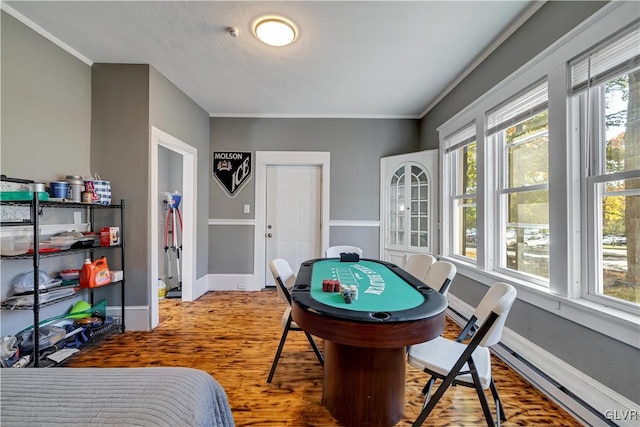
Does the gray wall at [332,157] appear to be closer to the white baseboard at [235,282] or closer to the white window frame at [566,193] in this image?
the white baseboard at [235,282]

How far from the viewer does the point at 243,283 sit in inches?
158

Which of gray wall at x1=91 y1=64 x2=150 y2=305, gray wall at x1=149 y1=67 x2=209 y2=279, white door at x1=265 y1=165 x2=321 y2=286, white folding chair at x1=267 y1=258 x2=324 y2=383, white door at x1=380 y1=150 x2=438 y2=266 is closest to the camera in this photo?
white folding chair at x1=267 y1=258 x2=324 y2=383

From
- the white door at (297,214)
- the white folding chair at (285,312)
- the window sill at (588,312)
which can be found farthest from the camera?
the white door at (297,214)

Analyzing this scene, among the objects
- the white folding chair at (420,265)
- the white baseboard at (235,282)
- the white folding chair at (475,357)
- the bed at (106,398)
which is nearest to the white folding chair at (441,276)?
the white folding chair at (420,265)

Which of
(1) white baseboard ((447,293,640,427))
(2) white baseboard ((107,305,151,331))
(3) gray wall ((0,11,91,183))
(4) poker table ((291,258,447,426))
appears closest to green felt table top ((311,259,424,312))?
(4) poker table ((291,258,447,426))

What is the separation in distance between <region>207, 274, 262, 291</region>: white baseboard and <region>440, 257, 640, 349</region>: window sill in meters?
3.19

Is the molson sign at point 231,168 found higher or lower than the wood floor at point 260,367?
higher

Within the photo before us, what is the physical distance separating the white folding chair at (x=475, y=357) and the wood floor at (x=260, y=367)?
204 mm

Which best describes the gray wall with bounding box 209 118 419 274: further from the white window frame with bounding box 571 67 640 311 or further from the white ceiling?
the white window frame with bounding box 571 67 640 311

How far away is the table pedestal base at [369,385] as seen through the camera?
1.41 m

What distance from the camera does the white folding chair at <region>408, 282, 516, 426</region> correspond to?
4.07ft

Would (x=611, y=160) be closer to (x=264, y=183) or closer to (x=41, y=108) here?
(x=264, y=183)

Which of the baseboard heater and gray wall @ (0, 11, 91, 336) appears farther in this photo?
gray wall @ (0, 11, 91, 336)

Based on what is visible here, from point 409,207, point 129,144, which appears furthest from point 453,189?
point 129,144
